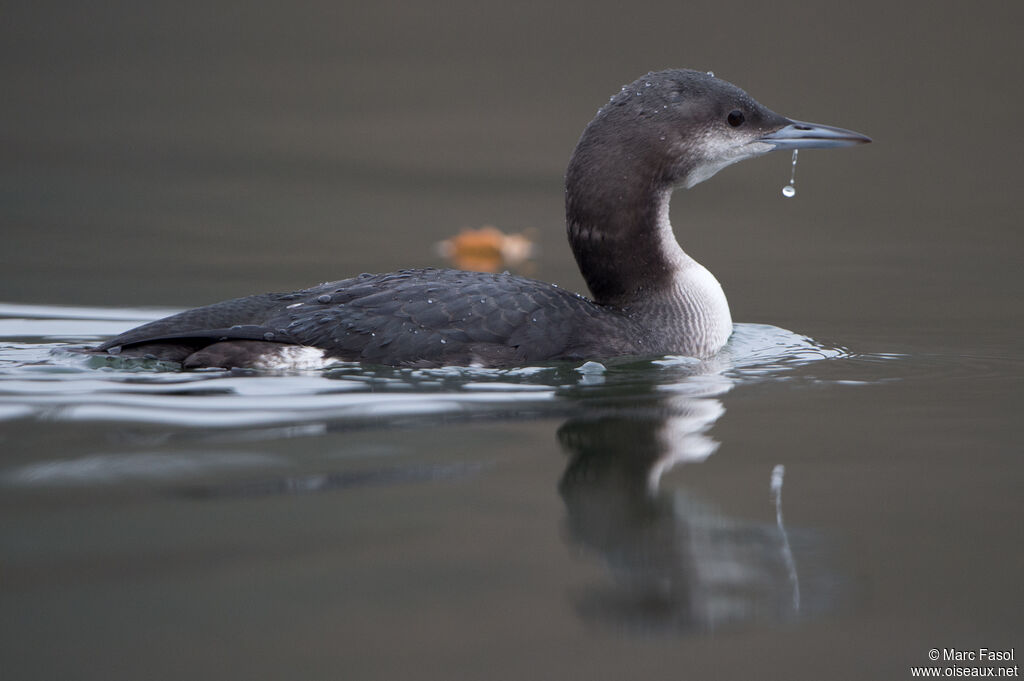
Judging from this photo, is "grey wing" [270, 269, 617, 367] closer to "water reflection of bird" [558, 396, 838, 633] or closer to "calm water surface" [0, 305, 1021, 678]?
"calm water surface" [0, 305, 1021, 678]

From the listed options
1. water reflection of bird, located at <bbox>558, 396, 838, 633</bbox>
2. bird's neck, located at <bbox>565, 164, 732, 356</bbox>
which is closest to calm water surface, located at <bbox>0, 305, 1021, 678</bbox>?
water reflection of bird, located at <bbox>558, 396, 838, 633</bbox>

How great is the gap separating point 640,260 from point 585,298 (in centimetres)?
27

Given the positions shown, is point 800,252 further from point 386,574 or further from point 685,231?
point 386,574

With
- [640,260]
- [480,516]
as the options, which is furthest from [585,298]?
[480,516]

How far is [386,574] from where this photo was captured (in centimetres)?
275

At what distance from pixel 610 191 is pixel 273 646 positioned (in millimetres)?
2855

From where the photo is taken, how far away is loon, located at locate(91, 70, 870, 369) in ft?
14.5

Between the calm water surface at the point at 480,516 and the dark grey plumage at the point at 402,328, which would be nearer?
the calm water surface at the point at 480,516

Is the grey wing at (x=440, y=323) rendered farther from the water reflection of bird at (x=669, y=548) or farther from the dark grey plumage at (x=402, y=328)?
the water reflection of bird at (x=669, y=548)

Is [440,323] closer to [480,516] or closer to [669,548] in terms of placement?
[480,516]

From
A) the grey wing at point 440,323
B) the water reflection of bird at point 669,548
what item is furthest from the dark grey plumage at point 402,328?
the water reflection of bird at point 669,548

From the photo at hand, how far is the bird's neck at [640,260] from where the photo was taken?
4.92 m

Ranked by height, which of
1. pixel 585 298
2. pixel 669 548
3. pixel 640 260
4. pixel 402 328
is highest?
pixel 640 260

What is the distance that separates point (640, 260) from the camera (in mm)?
4984
